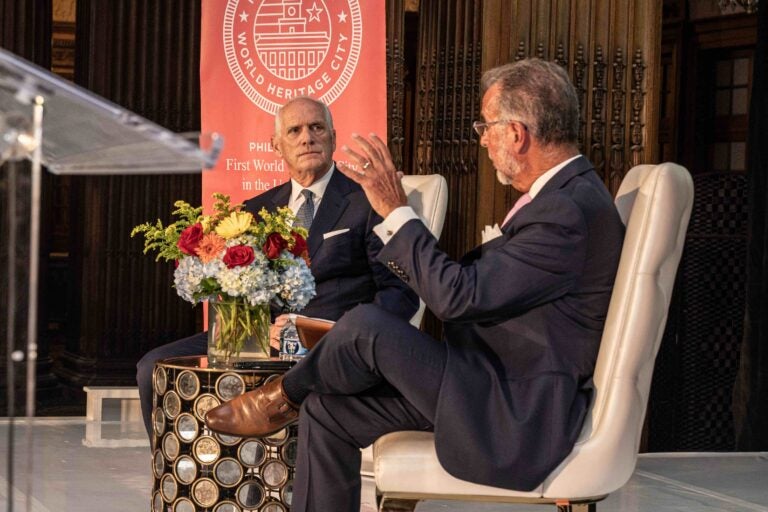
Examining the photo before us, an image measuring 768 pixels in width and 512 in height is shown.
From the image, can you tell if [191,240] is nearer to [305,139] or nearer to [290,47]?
[305,139]

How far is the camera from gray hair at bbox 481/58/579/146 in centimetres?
255

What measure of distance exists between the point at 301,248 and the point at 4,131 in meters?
1.71

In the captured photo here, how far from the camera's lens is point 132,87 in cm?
613

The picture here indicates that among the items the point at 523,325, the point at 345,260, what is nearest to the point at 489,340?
the point at 523,325

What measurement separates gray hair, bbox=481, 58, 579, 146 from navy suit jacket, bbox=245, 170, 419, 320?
3.62 ft

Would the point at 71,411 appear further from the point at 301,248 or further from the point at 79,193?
the point at 301,248

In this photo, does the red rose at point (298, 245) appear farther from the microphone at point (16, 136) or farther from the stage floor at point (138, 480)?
the microphone at point (16, 136)

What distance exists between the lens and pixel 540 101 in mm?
2547

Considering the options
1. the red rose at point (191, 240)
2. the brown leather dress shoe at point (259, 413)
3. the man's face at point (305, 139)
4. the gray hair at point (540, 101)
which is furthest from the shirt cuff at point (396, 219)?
the man's face at point (305, 139)

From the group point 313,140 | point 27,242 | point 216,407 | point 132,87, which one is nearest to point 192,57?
point 132,87

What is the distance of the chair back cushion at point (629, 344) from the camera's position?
241 centimetres

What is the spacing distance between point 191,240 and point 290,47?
1.63m

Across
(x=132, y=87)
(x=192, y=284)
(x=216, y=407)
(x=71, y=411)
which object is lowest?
(x=71, y=411)

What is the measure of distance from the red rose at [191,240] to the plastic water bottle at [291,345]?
0.32m
